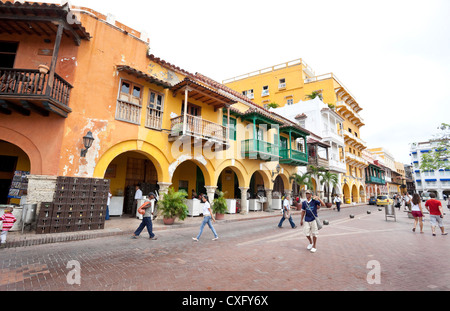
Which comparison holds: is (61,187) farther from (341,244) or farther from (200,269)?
(341,244)

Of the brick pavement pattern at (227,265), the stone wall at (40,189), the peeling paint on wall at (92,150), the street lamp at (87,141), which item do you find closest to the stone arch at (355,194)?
the brick pavement pattern at (227,265)

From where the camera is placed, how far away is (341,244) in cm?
713

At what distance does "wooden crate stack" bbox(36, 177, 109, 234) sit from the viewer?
7805 millimetres

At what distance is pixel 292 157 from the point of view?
1928 centimetres

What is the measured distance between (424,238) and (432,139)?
472 inches

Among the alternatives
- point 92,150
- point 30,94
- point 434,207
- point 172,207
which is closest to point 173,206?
point 172,207

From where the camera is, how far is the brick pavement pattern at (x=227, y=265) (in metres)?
3.85

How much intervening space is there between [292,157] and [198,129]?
34.2 feet

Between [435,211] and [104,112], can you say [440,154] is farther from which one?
[104,112]

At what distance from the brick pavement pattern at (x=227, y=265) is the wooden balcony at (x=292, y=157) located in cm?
1166

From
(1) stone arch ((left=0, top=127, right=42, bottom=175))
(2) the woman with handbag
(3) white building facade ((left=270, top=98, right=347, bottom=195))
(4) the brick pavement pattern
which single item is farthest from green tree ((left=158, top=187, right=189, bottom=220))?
(3) white building facade ((left=270, top=98, right=347, bottom=195))

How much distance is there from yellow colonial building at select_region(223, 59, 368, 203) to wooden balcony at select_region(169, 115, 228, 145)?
20.4 meters

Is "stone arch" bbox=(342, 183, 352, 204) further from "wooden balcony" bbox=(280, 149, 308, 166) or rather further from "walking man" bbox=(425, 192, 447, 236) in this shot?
"walking man" bbox=(425, 192, 447, 236)
